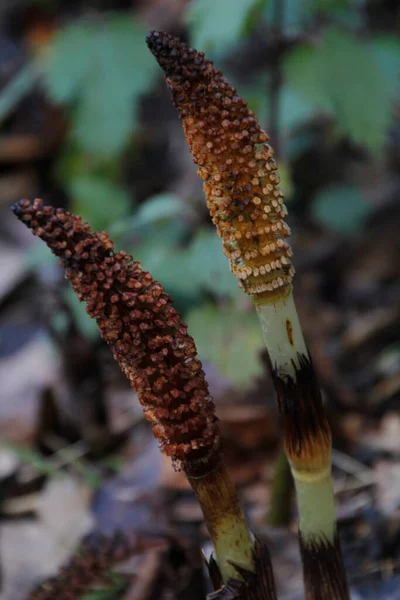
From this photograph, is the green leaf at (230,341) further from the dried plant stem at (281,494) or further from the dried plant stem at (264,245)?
the dried plant stem at (264,245)

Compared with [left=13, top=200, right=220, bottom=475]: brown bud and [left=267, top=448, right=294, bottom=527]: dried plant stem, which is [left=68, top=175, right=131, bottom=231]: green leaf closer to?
[left=267, top=448, right=294, bottom=527]: dried plant stem

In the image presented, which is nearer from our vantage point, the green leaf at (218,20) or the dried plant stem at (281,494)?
the dried plant stem at (281,494)

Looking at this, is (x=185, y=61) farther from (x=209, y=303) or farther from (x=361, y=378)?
(x=361, y=378)

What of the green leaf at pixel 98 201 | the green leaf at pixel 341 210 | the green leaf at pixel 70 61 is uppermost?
the green leaf at pixel 70 61

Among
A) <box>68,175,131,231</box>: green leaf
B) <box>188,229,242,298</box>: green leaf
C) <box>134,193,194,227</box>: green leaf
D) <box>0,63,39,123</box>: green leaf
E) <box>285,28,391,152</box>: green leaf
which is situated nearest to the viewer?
<box>134,193,194,227</box>: green leaf

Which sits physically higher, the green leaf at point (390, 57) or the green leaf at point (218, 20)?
the green leaf at point (390, 57)

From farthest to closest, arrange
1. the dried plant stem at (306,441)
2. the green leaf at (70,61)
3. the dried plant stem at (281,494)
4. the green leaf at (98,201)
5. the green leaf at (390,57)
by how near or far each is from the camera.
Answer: the green leaf at (98,201)
the green leaf at (70,61)
the green leaf at (390,57)
the dried plant stem at (281,494)
the dried plant stem at (306,441)

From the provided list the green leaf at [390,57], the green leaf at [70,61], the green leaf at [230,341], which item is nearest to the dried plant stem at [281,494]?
the green leaf at [230,341]

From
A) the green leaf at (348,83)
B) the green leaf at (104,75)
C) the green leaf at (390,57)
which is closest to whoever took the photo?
the green leaf at (348,83)

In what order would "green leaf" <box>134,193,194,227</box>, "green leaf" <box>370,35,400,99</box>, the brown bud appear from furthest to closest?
"green leaf" <box>370,35,400,99</box>
"green leaf" <box>134,193,194,227</box>
the brown bud

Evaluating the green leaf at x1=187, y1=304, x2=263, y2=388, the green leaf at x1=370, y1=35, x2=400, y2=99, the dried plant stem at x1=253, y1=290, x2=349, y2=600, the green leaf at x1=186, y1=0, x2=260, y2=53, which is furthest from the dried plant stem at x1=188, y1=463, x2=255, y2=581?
the green leaf at x1=370, y1=35, x2=400, y2=99
